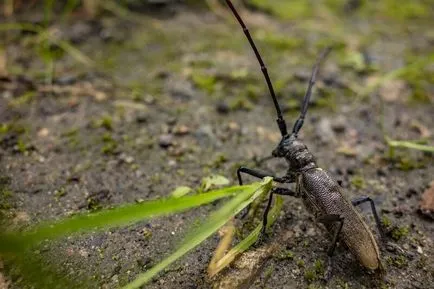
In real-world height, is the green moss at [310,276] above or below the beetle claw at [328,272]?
below

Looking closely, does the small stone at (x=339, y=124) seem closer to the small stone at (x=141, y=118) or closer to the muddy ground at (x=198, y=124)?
the muddy ground at (x=198, y=124)

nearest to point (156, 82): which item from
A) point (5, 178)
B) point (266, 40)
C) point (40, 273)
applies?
point (266, 40)

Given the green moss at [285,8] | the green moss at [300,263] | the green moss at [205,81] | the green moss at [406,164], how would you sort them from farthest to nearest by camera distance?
the green moss at [285,8] → the green moss at [205,81] → the green moss at [406,164] → the green moss at [300,263]

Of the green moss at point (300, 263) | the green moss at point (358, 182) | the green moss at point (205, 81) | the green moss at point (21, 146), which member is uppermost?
the green moss at point (205, 81)

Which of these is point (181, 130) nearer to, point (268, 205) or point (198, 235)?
point (268, 205)

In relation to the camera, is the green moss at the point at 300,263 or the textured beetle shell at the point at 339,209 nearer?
the textured beetle shell at the point at 339,209

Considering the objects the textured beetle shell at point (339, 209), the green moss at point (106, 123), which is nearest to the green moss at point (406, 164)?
the textured beetle shell at point (339, 209)

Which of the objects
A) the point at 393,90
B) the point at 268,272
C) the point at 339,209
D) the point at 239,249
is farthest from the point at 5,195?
the point at 393,90
